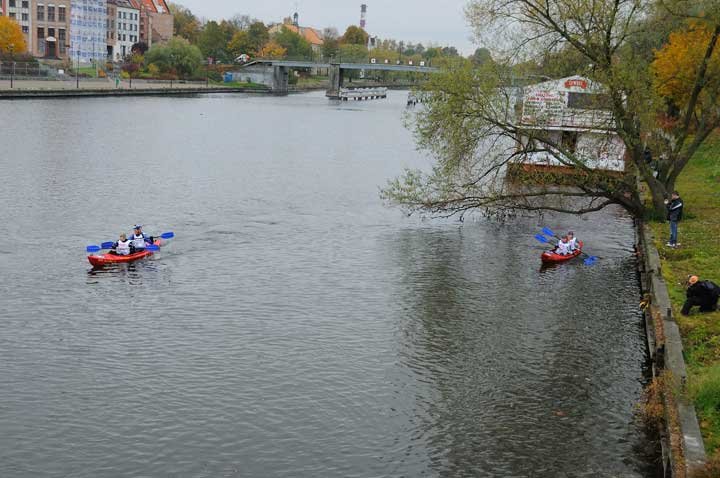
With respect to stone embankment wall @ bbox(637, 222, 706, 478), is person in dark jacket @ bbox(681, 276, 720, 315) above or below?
above

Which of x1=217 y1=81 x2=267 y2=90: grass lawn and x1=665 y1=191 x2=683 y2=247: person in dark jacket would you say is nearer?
x1=665 y1=191 x2=683 y2=247: person in dark jacket

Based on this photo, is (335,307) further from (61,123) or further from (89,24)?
(89,24)

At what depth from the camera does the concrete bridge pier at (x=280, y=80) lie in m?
187

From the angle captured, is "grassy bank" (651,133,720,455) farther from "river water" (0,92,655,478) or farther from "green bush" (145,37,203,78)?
"green bush" (145,37,203,78)

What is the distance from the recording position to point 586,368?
26.5 meters

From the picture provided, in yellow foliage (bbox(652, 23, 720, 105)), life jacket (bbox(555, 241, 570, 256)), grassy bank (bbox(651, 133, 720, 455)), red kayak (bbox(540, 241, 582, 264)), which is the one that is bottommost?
red kayak (bbox(540, 241, 582, 264))

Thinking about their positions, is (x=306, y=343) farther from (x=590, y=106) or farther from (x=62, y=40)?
(x=62, y=40)

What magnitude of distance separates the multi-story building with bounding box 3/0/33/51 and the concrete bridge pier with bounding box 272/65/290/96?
168ft

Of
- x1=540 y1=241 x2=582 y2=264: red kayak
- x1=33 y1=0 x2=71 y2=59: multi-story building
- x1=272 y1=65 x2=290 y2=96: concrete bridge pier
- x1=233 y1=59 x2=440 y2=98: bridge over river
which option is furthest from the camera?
x1=272 y1=65 x2=290 y2=96: concrete bridge pier

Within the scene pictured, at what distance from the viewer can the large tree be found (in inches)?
1517

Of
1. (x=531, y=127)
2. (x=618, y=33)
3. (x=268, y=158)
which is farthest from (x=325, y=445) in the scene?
(x=268, y=158)

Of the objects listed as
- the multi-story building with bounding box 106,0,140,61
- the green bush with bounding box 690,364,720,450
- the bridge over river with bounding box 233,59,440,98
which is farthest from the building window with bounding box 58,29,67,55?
the green bush with bounding box 690,364,720,450

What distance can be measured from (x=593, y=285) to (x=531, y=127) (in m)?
8.64

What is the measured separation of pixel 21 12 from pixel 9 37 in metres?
24.6
